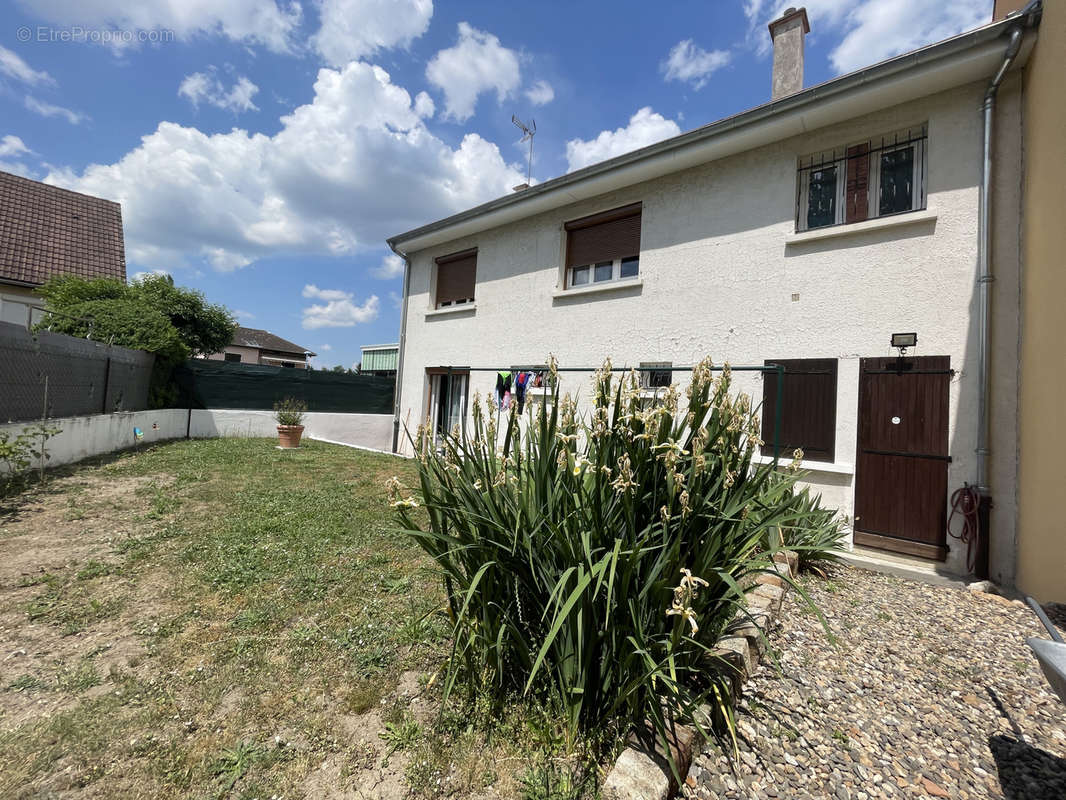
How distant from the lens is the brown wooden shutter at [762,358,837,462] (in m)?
5.69

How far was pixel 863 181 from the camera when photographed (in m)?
5.70

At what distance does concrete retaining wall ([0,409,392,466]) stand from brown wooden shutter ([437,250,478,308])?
15.6 ft

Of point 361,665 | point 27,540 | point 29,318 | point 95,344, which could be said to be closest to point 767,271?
point 361,665

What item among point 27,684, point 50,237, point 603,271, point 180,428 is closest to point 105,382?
point 180,428

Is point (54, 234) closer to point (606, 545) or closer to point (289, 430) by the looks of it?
point (289, 430)

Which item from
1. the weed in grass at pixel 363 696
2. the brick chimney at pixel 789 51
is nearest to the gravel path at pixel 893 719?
the weed in grass at pixel 363 696

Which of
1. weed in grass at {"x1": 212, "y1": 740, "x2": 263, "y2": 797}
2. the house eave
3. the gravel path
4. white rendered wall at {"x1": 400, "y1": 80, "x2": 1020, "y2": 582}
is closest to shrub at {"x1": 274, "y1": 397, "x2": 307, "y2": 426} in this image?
white rendered wall at {"x1": 400, "y1": 80, "x2": 1020, "y2": 582}

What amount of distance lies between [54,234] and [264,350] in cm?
2015

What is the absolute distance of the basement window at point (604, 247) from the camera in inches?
Answer: 310

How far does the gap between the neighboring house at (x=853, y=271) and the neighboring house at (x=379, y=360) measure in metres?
17.6

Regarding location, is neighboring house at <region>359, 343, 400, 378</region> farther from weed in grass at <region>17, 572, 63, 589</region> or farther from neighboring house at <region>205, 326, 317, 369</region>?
weed in grass at <region>17, 572, 63, 589</region>

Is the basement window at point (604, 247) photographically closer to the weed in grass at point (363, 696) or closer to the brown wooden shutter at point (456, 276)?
the brown wooden shutter at point (456, 276)

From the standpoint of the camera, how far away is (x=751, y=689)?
229cm

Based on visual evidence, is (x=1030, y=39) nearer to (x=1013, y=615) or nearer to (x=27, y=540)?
(x=1013, y=615)
